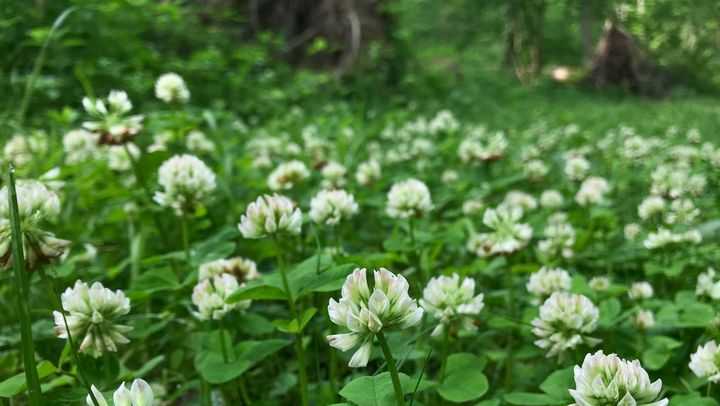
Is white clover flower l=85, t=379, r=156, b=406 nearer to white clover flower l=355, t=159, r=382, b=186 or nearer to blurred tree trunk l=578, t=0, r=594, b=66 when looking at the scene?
white clover flower l=355, t=159, r=382, b=186

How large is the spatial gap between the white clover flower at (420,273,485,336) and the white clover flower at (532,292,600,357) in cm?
12

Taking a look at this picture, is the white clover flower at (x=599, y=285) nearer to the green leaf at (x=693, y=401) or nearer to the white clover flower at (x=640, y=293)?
the white clover flower at (x=640, y=293)

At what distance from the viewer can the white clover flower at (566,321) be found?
46.9 inches

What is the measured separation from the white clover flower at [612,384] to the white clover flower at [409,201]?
0.90m

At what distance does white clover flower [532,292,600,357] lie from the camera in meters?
1.19

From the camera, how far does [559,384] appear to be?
3.76ft

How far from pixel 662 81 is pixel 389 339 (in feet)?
22.4

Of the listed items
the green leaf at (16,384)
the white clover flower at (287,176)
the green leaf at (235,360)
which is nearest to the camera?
the green leaf at (16,384)

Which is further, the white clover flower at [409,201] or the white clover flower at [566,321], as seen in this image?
the white clover flower at [409,201]

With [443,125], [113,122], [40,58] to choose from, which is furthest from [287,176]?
[443,125]

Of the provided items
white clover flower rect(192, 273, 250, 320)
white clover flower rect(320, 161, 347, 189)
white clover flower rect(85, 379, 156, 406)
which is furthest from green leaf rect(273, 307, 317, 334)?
white clover flower rect(320, 161, 347, 189)

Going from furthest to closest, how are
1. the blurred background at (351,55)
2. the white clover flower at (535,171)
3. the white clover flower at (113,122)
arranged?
1. the blurred background at (351,55)
2. the white clover flower at (535,171)
3. the white clover flower at (113,122)

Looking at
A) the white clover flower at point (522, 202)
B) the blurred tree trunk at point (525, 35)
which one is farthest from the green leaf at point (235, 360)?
the blurred tree trunk at point (525, 35)

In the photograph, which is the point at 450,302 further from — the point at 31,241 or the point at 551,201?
the point at 551,201
